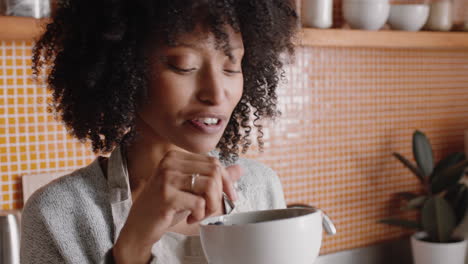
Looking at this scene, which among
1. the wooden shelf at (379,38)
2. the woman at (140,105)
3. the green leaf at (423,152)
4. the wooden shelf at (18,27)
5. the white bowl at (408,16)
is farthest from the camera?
the green leaf at (423,152)

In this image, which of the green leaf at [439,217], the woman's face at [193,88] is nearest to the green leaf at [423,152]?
the green leaf at [439,217]

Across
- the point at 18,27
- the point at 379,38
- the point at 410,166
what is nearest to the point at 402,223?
the point at 410,166

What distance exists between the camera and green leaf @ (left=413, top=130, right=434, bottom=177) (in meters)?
1.87

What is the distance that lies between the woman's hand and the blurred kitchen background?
0.78 m

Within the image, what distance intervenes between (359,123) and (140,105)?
1.22 m

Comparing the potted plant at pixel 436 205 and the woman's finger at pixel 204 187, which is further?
the potted plant at pixel 436 205

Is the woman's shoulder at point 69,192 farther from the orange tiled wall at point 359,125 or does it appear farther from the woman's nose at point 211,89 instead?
the orange tiled wall at point 359,125

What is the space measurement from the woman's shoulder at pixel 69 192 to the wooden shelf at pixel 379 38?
744 millimetres

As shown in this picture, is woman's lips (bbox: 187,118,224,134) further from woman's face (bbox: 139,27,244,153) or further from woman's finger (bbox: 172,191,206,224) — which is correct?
woman's finger (bbox: 172,191,206,224)

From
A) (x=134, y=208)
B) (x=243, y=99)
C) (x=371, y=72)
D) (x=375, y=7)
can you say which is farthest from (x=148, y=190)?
(x=371, y=72)

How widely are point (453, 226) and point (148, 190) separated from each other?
1413mm

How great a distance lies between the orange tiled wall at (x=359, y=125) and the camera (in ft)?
5.61

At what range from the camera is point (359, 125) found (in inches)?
73.4

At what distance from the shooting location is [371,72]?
1.86 m
